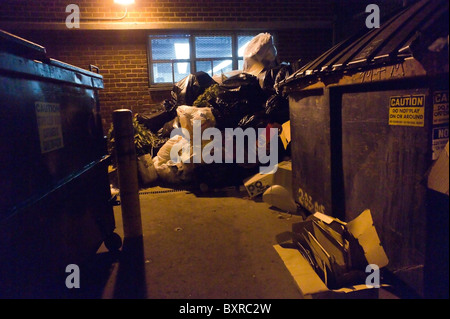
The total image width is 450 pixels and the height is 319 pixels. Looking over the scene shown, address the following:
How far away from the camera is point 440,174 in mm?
1558

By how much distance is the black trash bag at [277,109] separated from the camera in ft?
15.2

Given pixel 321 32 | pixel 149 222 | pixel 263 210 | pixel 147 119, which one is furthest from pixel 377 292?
pixel 321 32

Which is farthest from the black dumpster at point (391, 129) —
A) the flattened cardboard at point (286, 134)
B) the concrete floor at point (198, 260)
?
the flattened cardboard at point (286, 134)

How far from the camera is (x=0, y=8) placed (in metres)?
5.85

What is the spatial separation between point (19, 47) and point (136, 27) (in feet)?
16.7

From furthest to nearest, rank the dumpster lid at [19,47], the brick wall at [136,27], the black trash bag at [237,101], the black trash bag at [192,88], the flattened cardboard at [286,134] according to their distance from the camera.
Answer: the brick wall at [136,27] → the black trash bag at [192,88] → the black trash bag at [237,101] → the flattened cardboard at [286,134] → the dumpster lid at [19,47]

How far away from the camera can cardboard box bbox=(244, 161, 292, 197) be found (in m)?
4.07

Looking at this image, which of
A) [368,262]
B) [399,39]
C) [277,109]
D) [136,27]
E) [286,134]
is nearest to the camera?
[399,39]

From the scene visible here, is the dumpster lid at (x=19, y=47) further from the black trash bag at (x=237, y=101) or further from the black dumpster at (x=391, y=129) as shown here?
the black trash bag at (x=237, y=101)

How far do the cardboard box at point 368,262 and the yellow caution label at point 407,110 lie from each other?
28.8 inches

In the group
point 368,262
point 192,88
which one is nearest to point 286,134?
point 368,262

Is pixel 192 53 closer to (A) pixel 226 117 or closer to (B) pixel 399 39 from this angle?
(A) pixel 226 117

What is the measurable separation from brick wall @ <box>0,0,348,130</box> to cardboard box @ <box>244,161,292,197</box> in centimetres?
356
